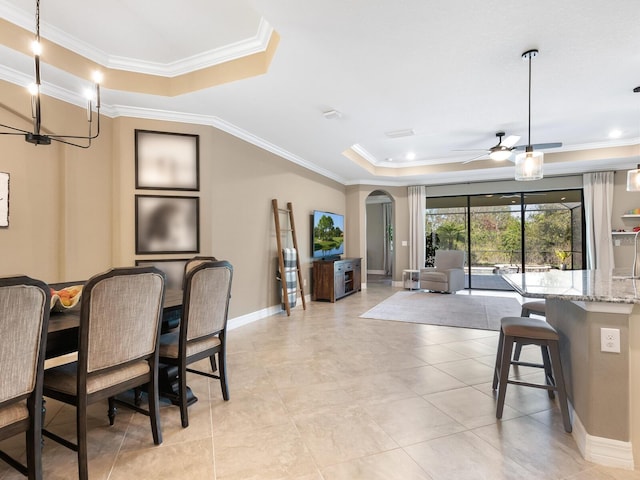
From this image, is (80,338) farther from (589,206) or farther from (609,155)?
(589,206)

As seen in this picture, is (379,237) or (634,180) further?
(379,237)

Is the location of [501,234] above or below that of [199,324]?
above

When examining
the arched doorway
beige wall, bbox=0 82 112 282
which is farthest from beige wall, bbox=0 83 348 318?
the arched doorway

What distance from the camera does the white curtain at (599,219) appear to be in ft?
22.6

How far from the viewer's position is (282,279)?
5.40 metres

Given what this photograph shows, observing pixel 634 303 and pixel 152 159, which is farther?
pixel 152 159

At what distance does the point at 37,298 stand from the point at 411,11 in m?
2.72

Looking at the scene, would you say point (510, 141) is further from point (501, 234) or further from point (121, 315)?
point (121, 315)

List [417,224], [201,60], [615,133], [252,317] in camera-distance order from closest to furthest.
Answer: [201,60], [252,317], [615,133], [417,224]

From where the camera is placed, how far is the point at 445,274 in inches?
293

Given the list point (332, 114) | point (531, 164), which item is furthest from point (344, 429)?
point (332, 114)

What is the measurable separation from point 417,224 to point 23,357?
8191mm

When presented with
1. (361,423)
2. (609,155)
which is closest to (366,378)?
(361,423)

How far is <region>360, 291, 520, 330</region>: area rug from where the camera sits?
16.4 feet
